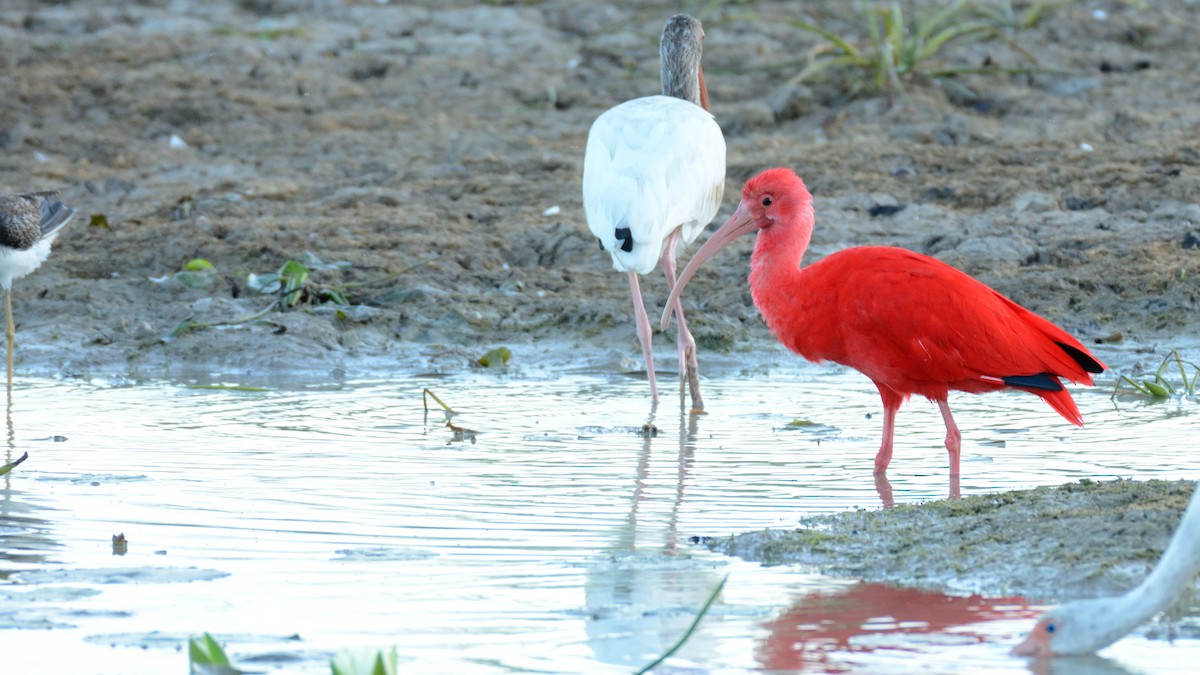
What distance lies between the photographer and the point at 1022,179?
33.6 ft

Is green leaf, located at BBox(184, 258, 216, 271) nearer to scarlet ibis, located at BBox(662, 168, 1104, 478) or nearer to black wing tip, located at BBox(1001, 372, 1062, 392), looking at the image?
scarlet ibis, located at BBox(662, 168, 1104, 478)

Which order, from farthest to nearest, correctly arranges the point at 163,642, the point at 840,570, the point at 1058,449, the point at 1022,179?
the point at 1022,179
the point at 1058,449
the point at 840,570
the point at 163,642

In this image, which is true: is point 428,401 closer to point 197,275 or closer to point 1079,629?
point 197,275

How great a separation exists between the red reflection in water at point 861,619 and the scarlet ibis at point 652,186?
3.03 metres

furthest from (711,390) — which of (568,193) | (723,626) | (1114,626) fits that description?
(1114,626)

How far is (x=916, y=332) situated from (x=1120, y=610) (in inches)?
94.5

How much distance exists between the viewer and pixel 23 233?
827cm

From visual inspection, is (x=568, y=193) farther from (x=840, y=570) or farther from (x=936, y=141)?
(x=840, y=570)

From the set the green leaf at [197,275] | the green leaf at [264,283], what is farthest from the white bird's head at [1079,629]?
the green leaf at [197,275]

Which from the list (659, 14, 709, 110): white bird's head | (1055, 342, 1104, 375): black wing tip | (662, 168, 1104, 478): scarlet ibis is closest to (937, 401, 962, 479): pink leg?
(662, 168, 1104, 478): scarlet ibis

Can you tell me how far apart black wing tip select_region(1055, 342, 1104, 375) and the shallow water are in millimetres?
335

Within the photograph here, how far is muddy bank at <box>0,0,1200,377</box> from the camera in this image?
8766 mm

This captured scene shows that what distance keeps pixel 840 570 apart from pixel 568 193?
6295 millimetres

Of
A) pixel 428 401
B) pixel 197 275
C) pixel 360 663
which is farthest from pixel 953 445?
pixel 197 275
